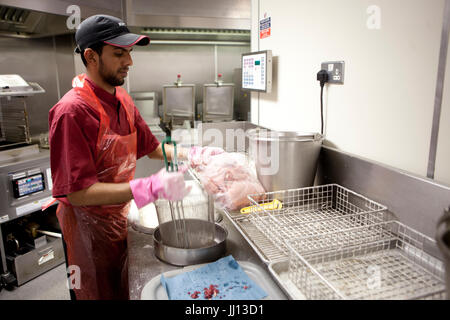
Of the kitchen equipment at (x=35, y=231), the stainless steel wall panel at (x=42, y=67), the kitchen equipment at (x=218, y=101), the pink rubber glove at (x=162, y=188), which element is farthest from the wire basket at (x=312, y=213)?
the stainless steel wall panel at (x=42, y=67)

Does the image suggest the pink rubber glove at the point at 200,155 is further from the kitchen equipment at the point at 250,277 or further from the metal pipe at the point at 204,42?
the metal pipe at the point at 204,42

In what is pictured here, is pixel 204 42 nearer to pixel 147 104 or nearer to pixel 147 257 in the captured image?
pixel 147 104

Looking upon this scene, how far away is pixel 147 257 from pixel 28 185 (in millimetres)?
1734

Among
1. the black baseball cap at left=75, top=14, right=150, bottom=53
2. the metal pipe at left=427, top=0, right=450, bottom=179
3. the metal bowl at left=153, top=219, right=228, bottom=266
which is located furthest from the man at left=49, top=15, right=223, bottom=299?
the metal pipe at left=427, top=0, right=450, bottom=179

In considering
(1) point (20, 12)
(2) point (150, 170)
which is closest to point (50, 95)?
(1) point (20, 12)

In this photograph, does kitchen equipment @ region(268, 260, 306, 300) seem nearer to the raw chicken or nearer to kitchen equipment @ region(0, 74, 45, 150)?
the raw chicken

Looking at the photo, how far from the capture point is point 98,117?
135 centimetres

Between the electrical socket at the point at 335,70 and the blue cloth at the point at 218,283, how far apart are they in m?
0.95

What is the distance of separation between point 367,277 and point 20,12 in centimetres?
300

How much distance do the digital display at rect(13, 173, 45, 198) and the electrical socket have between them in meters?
2.20

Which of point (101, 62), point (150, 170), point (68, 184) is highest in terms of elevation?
point (101, 62)

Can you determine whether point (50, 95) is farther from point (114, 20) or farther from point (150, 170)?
point (114, 20)

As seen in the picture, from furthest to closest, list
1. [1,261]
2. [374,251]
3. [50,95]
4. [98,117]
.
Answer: [50,95] < [1,261] < [98,117] < [374,251]
